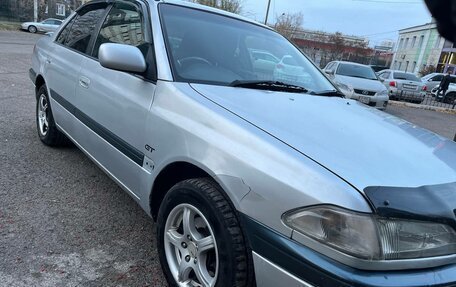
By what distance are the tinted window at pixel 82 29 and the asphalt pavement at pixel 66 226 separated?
3.94 feet

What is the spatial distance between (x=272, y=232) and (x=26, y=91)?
745 centimetres

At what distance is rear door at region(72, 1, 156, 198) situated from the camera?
270cm

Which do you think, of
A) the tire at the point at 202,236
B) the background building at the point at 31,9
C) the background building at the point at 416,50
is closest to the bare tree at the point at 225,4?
the background building at the point at 31,9

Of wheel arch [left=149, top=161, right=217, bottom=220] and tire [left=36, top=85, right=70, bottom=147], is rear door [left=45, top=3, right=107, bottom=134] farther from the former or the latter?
wheel arch [left=149, top=161, right=217, bottom=220]

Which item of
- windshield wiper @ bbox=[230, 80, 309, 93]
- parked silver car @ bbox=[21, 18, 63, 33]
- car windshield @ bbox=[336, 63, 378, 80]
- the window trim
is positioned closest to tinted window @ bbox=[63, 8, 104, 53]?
the window trim

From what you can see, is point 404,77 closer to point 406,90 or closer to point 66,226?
point 406,90

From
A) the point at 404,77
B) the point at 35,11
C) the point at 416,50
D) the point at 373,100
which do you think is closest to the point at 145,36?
the point at 373,100

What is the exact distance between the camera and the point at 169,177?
8.21 ft

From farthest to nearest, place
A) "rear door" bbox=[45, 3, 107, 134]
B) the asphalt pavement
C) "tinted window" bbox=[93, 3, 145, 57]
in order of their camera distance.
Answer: "rear door" bbox=[45, 3, 107, 134]
"tinted window" bbox=[93, 3, 145, 57]
the asphalt pavement

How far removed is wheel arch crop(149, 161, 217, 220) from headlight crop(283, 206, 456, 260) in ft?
2.17

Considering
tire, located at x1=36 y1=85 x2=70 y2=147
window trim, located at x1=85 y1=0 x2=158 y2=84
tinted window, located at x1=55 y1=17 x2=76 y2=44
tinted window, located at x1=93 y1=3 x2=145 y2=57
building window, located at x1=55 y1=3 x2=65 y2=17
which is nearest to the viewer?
window trim, located at x1=85 y1=0 x2=158 y2=84

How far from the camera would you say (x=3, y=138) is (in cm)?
488

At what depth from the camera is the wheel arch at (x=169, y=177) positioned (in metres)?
2.29

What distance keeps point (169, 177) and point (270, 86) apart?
95 centimetres
